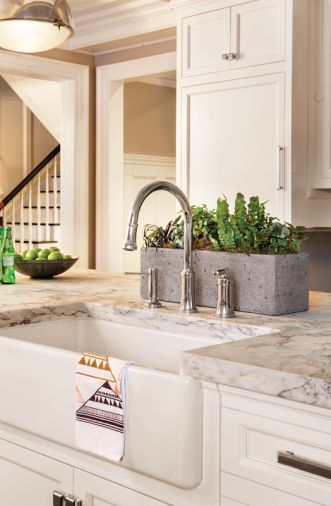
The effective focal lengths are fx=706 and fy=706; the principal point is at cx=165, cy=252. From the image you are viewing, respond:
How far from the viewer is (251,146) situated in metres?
3.71

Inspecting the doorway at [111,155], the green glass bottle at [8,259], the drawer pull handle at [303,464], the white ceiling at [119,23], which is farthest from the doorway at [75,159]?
the drawer pull handle at [303,464]

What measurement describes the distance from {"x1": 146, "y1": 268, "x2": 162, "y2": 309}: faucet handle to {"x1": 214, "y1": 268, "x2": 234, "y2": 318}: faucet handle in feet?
0.79

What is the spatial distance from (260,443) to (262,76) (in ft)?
8.73

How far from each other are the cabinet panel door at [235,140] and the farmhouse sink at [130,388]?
1720mm

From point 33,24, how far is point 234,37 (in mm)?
1450

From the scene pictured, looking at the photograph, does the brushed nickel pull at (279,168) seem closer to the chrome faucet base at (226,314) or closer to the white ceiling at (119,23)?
the white ceiling at (119,23)

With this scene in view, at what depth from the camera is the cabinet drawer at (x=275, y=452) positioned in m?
1.17

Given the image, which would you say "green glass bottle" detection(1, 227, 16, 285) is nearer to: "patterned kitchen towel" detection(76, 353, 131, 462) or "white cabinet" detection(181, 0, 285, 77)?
"patterned kitchen towel" detection(76, 353, 131, 462)

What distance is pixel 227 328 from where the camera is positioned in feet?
5.84

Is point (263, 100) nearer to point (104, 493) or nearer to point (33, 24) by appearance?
point (33, 24)

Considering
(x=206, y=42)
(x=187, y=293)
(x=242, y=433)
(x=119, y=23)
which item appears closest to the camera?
(x=242, y=433)

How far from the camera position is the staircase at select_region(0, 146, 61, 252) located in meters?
7.47

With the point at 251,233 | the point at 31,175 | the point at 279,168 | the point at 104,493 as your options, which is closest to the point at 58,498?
the point at 104,493

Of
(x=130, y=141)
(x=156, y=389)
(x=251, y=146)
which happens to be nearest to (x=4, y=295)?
(x=156, y=389)
